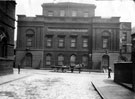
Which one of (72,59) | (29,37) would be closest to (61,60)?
(72,59)

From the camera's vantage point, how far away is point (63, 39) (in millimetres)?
33156

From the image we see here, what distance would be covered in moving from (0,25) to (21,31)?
1615 centimetres

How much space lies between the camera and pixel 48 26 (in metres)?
33.1

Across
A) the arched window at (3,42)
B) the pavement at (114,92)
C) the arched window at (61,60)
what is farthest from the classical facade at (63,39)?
the pavement at (114,92)

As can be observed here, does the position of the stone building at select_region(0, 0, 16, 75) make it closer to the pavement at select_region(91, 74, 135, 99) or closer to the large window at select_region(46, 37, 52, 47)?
the pavement at select_region(91, 74, 135, 99)

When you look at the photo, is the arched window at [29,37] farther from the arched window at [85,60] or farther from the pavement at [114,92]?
Result: the pavement at [114,92]

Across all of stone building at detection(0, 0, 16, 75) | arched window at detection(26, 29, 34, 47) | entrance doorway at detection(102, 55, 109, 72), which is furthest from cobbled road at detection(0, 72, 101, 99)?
arched window at detection(26, 29, 34, 47)

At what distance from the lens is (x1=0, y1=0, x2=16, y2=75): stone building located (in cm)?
1761

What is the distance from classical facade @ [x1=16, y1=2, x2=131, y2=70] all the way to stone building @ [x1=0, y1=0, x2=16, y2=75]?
1220 cm

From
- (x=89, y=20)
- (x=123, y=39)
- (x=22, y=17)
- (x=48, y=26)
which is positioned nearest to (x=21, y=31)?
(x=22, y=17)

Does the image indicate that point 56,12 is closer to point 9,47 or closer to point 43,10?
point 43,10

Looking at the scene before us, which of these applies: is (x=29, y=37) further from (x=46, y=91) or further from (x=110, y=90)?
(x=110, y=90)

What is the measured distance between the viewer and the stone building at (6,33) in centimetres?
1761

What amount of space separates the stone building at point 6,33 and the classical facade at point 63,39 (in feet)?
40.0
